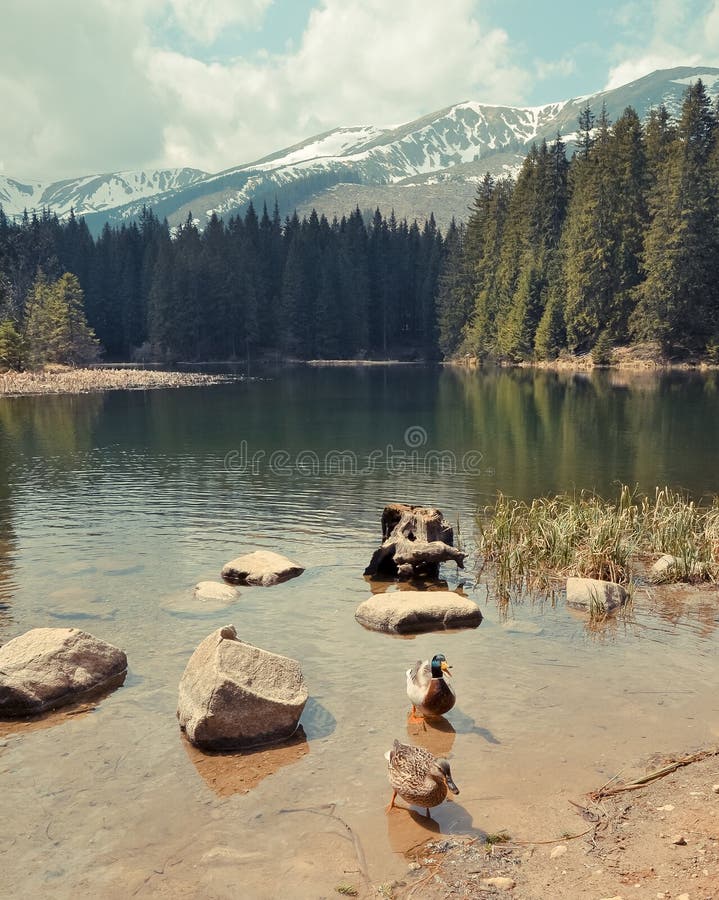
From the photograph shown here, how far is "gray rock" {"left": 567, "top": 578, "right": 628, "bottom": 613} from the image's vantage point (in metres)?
13.7

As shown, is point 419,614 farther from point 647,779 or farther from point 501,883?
point 501,883

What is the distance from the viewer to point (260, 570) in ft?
52.6

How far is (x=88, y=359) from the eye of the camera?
106 meters

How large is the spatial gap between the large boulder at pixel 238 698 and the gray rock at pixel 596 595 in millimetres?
6254

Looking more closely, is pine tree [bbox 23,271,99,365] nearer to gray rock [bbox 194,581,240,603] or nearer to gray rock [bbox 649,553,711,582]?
gray rock [bbox 194,581,240,603]

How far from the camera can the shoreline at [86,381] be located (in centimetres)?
7375

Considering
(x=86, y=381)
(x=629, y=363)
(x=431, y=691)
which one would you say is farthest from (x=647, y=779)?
(x=629, y=363)

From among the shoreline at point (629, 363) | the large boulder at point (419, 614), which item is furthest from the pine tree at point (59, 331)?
the large boulder at point (419, 614)

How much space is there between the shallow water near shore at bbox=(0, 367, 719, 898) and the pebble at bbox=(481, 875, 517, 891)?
2.71 feet

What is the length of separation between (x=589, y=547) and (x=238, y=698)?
30.3 feet

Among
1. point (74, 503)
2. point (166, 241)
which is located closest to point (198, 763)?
point (74, 503)

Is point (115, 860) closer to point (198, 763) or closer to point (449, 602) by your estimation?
point (198, 763)

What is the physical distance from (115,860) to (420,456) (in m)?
→ 26.7

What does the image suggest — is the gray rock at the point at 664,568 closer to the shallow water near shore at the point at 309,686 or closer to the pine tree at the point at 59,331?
the shallow water near shore at the point at 309,686
